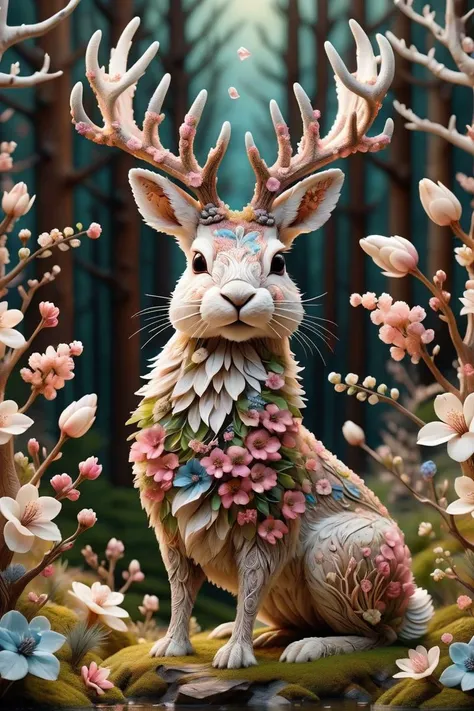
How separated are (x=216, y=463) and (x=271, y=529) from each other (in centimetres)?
23

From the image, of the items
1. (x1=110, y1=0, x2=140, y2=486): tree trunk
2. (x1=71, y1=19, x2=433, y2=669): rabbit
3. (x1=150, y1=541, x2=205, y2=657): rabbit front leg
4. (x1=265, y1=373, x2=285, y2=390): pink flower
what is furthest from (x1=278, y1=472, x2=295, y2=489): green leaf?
(x1=110, y1=0, x2=140, y2=486): tree trunk

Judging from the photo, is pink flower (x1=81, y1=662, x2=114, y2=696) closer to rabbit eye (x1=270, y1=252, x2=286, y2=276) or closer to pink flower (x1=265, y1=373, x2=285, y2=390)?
pink flower (x1=265, y1=373, x2=285, y2=390)

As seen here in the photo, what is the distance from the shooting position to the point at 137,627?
422 centimetres

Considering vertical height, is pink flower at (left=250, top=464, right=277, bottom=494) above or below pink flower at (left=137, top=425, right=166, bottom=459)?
below

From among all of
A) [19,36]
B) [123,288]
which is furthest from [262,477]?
[123,288]

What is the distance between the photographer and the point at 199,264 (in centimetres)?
325

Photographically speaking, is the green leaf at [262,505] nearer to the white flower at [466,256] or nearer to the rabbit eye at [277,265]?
the rabbit eye at [277,265]

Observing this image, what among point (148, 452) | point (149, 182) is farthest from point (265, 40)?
point (148, 452)

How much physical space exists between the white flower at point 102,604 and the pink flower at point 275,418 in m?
0.64

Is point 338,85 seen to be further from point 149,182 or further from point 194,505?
point 194,505

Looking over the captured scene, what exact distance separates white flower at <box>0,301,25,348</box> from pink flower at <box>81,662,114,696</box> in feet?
2.85

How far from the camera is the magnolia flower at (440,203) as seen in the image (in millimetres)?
2963

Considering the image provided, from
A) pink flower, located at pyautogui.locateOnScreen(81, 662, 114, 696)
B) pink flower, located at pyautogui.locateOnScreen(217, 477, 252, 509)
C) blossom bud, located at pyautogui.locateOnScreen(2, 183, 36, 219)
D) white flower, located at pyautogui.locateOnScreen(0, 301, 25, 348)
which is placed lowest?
pink flower, located at pyautogui.locateOnScreen(81, 662, 114, 696)

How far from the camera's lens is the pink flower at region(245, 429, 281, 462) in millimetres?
3174
